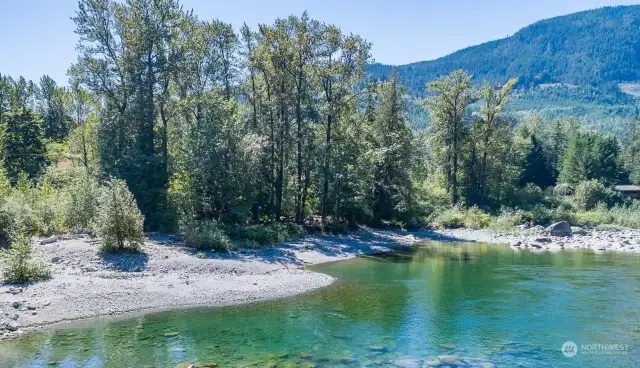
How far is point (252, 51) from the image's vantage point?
36.9 metres

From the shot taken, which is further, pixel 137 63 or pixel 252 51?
pixel 252 51

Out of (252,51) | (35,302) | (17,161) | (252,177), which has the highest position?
(252,51)

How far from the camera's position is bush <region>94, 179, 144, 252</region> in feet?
75.6

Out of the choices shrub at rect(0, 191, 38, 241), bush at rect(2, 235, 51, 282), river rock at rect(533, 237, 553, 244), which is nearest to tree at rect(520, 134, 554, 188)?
river rock at rect(533, 237, 553, 244)

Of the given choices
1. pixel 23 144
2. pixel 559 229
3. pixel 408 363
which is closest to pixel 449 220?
pixel 559 229

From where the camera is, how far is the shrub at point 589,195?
186 ft

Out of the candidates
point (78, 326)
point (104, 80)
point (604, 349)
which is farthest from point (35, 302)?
point (104, 80)

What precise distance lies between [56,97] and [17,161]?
17841 mm

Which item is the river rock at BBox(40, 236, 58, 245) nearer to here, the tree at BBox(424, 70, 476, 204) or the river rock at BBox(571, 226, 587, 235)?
the tree at BBox(424, 70, 476, 204)

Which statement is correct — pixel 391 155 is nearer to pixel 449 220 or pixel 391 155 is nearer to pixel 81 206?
pixel 449 220

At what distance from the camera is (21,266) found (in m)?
18.7

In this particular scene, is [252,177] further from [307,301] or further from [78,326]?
[78,326]

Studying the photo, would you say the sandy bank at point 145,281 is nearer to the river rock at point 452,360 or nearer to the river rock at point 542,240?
the river rock at point 452,360

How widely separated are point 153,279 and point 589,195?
55062 millimetres
